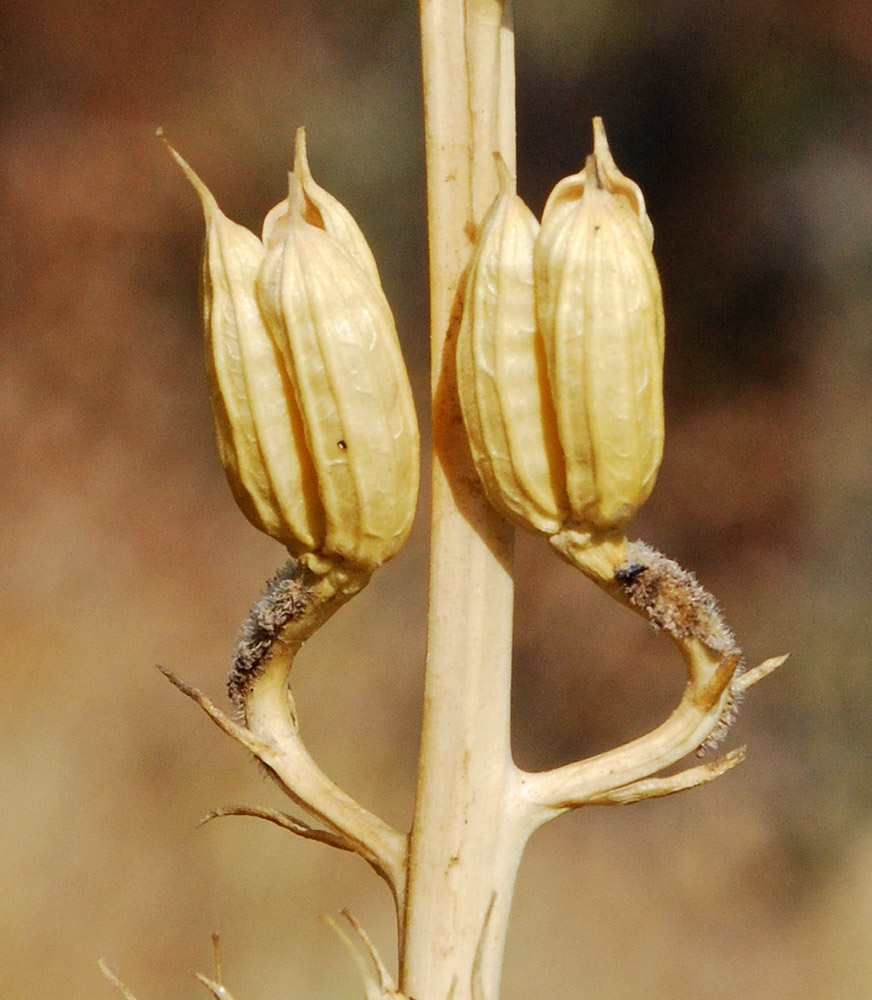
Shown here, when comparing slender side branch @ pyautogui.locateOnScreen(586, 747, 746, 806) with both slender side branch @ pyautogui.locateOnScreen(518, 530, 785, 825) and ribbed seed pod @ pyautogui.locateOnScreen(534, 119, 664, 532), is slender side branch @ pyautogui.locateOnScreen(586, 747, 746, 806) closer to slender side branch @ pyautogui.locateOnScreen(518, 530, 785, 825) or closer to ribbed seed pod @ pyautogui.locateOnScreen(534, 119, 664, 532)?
slender side branch @ pyautogui.locateOnScreen(518, 530, 785, 825)

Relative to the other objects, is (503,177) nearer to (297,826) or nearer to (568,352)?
(568,352)

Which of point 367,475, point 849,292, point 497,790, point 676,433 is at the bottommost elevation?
point 497,790

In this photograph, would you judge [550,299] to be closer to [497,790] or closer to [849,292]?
[497,790]

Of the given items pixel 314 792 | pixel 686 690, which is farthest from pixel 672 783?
pixel 314 792

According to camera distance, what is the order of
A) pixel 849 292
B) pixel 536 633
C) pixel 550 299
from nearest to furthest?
pixel 550 299 → pixel 849 292 → pixel 536 633

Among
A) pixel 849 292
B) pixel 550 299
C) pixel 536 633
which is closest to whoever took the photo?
pixel 550 299

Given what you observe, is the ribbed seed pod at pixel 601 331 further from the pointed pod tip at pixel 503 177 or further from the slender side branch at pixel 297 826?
the slender side branch at pixel 297 826

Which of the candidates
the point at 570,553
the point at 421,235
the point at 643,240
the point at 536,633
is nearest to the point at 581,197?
the point at 643,240
